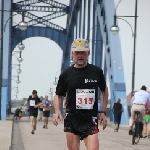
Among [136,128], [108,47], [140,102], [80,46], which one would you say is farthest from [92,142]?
[108,47]

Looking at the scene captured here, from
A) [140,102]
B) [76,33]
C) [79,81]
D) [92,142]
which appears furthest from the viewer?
[76,33]

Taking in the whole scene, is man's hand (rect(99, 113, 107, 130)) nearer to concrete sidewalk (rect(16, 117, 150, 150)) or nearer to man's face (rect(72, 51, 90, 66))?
man's face (rect(72, 51, 90, 66))

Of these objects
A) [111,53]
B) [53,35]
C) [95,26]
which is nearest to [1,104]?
[111,53]

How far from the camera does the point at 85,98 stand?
8547 mm

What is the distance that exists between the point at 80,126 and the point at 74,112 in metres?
0.19

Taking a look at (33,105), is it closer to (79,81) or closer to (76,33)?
(79,81)

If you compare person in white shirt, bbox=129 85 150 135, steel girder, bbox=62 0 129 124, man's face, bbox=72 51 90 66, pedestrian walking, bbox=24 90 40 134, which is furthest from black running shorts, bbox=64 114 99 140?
steel girder, bbox=62 0 129 124

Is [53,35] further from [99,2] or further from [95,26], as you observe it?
[99,2]

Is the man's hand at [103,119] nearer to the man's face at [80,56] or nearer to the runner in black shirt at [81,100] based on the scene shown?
the runner in black shirt at [81,100]

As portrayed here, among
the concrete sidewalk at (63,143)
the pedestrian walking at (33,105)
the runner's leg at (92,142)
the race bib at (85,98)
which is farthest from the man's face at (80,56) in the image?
the pedestrian walking at (33,105)

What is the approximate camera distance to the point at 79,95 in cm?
860

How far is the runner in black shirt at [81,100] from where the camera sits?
27.8ft

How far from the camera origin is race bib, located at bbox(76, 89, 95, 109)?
8562 mm

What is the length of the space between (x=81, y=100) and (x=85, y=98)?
0.06 meters
